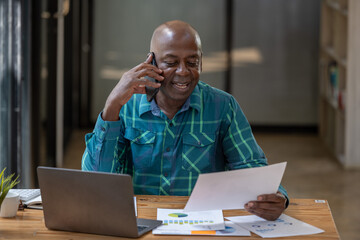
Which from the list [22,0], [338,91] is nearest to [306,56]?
[338,91]

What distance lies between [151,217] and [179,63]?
560 mm

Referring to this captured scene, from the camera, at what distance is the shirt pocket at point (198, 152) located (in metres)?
2.32

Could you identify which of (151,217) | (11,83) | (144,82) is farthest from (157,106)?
(11,83)

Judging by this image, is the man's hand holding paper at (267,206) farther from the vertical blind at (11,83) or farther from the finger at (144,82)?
the vertical blind at (11,83)

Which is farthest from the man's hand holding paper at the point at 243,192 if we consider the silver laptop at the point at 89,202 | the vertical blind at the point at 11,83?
the vertical blind at the point at 11,83

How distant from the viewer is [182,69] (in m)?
2.25

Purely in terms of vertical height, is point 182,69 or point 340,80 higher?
point 182,69

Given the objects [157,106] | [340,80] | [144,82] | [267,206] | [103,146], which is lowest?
[340,80]

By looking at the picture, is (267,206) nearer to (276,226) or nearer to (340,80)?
(276,226)

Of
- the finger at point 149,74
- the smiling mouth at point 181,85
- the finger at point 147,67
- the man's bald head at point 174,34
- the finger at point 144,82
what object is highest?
the man's bald head at point 174,34

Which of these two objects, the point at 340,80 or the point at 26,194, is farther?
the point at 340,80

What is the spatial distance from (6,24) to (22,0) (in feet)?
0.85

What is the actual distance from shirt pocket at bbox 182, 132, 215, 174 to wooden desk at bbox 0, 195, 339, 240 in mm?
162

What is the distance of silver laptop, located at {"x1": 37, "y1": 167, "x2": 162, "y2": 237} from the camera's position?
177cm
